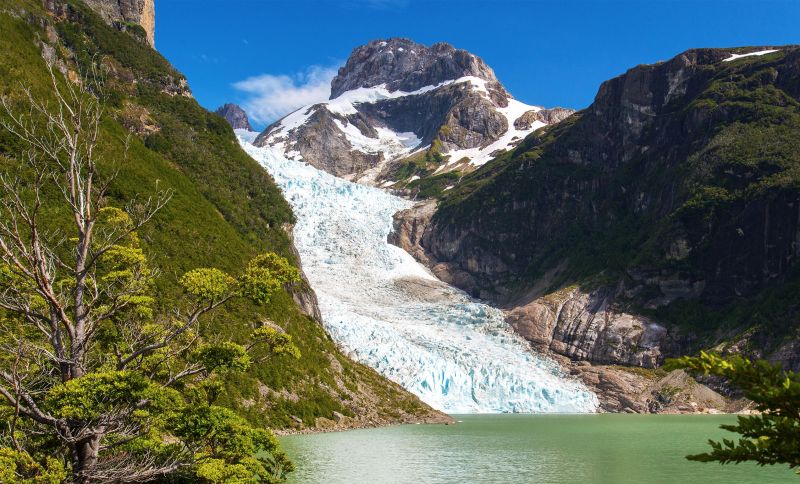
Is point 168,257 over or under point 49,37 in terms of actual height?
under

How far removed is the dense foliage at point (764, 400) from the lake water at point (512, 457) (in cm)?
1818

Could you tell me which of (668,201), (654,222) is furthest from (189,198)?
(668,201)

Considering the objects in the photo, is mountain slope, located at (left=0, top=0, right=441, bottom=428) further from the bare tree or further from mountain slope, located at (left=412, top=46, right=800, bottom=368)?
mountain slope, located at (left=412, top=46, right=800, bottom=368)

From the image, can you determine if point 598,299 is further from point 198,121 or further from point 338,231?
point 198,121

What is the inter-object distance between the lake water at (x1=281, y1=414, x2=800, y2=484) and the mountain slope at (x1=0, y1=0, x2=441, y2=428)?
4.39 metres

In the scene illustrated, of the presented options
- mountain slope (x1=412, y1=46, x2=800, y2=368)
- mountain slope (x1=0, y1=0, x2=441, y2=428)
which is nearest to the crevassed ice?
mountain slope (x1=412, y1=46, x2=800, y2=368)

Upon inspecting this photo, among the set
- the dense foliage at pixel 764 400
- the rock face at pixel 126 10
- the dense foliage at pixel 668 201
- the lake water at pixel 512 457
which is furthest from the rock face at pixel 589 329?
the dense foliage at pixel 764 400

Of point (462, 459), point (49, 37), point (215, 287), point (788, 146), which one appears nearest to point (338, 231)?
point (49, 37)

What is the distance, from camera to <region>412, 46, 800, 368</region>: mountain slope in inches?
3260

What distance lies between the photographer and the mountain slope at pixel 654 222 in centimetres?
8281

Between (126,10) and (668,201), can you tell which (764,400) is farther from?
(668,201)

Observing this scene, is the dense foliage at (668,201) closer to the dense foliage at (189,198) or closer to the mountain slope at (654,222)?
the mountain slope at (654,222)

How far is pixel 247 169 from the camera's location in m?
68.6

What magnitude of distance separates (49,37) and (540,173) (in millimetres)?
94038
